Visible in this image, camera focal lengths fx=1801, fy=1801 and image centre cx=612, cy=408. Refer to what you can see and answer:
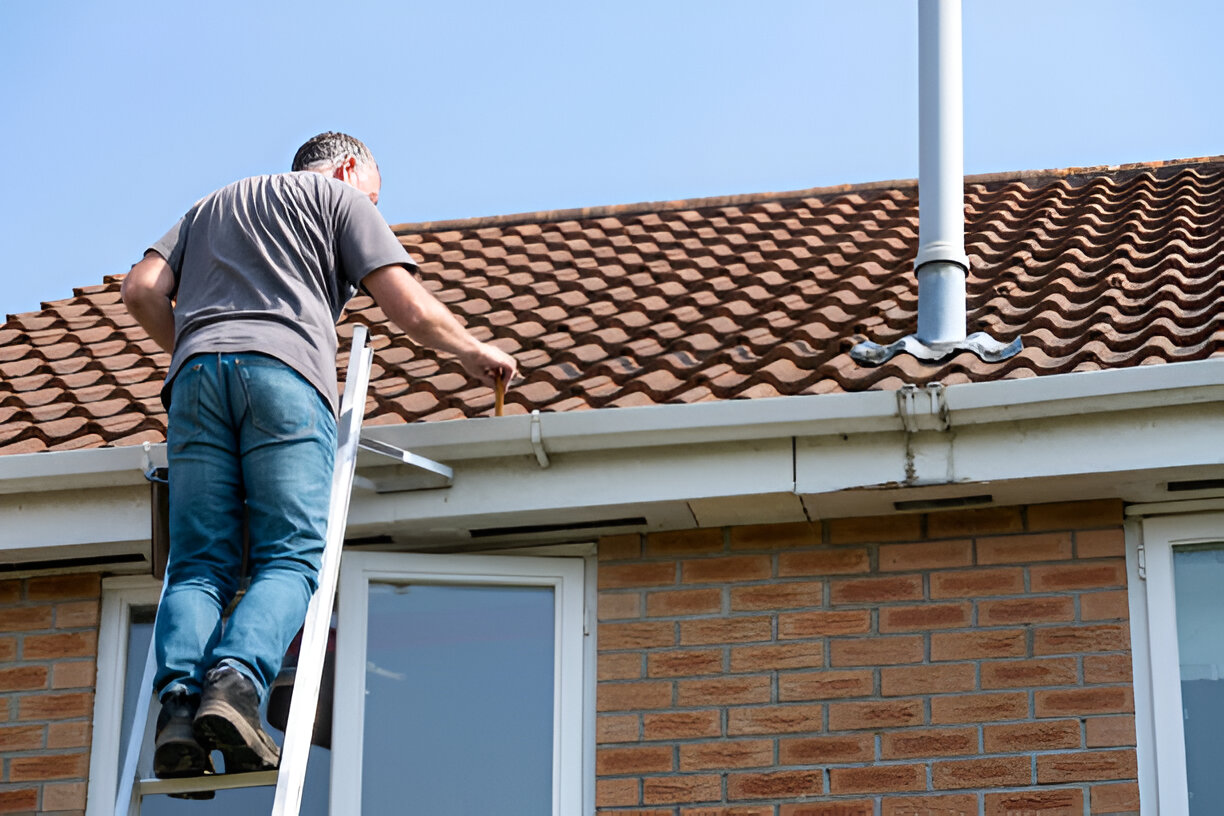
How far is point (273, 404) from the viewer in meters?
4.36

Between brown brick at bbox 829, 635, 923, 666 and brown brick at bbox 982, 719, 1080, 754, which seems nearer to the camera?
brown brick at bbox 982, 719, 1080, 754

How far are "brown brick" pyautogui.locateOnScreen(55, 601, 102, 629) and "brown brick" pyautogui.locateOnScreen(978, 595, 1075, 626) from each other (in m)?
2.77

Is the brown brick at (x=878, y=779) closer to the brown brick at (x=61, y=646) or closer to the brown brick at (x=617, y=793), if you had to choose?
the brown brick at (x=617, y=793)

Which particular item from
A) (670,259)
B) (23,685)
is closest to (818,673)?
(23,685)

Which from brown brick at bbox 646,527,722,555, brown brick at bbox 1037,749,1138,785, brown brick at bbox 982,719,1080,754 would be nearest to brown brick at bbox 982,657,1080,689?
brown brick at bbox 982,719,1080,754

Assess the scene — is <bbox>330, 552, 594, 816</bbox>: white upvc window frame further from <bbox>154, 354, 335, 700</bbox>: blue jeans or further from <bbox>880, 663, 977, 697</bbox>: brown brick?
<bbox>154, 354, 335, 700</bbox>: blue jeans

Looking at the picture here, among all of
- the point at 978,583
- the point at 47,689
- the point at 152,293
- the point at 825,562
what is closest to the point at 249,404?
the point at 152,293

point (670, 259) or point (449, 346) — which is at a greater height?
point (670, 259)

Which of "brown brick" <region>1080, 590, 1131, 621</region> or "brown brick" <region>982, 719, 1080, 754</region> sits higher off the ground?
"brown brick" <region>1080, 590, 1131, 621</region>

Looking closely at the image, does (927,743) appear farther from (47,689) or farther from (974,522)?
(47,689)

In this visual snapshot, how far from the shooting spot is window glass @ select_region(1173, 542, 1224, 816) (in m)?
5.00

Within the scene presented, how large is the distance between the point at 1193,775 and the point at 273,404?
272 cm

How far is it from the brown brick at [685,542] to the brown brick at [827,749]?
66 centimetres

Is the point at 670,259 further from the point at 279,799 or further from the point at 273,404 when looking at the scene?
the point at 279,799
